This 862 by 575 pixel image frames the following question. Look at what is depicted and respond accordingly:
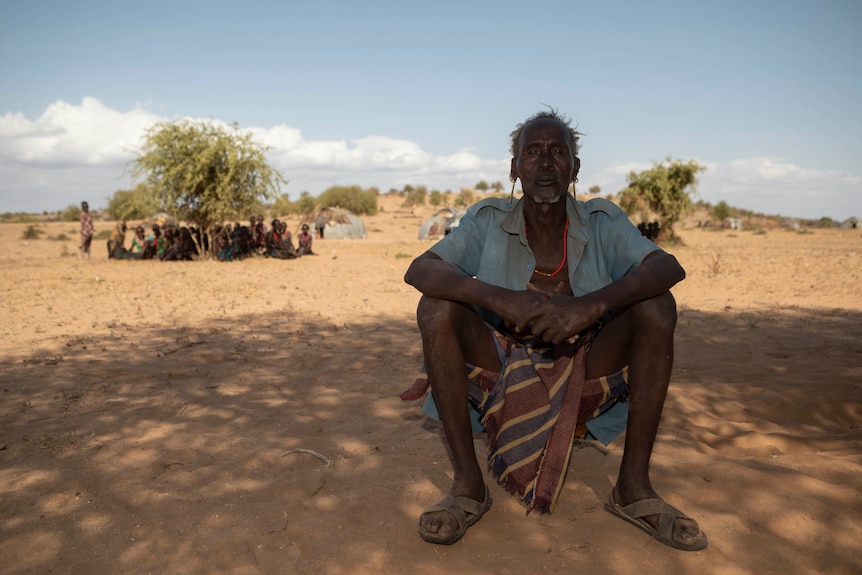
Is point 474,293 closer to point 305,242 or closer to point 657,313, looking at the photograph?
point 657,313

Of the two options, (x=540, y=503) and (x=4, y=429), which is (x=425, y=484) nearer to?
(x=540, y=503)

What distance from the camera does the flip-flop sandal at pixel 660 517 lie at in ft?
6.68

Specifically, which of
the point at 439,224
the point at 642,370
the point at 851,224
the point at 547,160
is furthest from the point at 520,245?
the point at 851,224

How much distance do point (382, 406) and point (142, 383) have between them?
1819 mm

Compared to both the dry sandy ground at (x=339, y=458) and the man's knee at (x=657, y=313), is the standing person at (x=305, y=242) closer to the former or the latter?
the dry sandy ground at (x=339, y=458)

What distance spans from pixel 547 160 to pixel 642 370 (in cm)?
96

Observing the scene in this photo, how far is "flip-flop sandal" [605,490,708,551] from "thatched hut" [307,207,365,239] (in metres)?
28.5

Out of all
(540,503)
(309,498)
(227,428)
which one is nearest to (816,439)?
(540,503)

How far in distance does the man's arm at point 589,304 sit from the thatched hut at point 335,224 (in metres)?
28.5

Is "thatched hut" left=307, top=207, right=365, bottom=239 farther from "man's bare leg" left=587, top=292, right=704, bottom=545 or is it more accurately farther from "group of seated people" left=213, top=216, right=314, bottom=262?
"man's bare leg" left=587, top=292, right=704, bottom=545

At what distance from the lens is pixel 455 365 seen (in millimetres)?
2246

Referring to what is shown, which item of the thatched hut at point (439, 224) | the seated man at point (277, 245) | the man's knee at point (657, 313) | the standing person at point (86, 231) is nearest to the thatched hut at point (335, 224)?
the thatched hut at point (439, 224)

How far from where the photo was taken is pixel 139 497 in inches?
96.2

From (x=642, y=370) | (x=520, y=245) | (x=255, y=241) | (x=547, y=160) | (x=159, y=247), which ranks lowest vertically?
(x=159, y=247)
